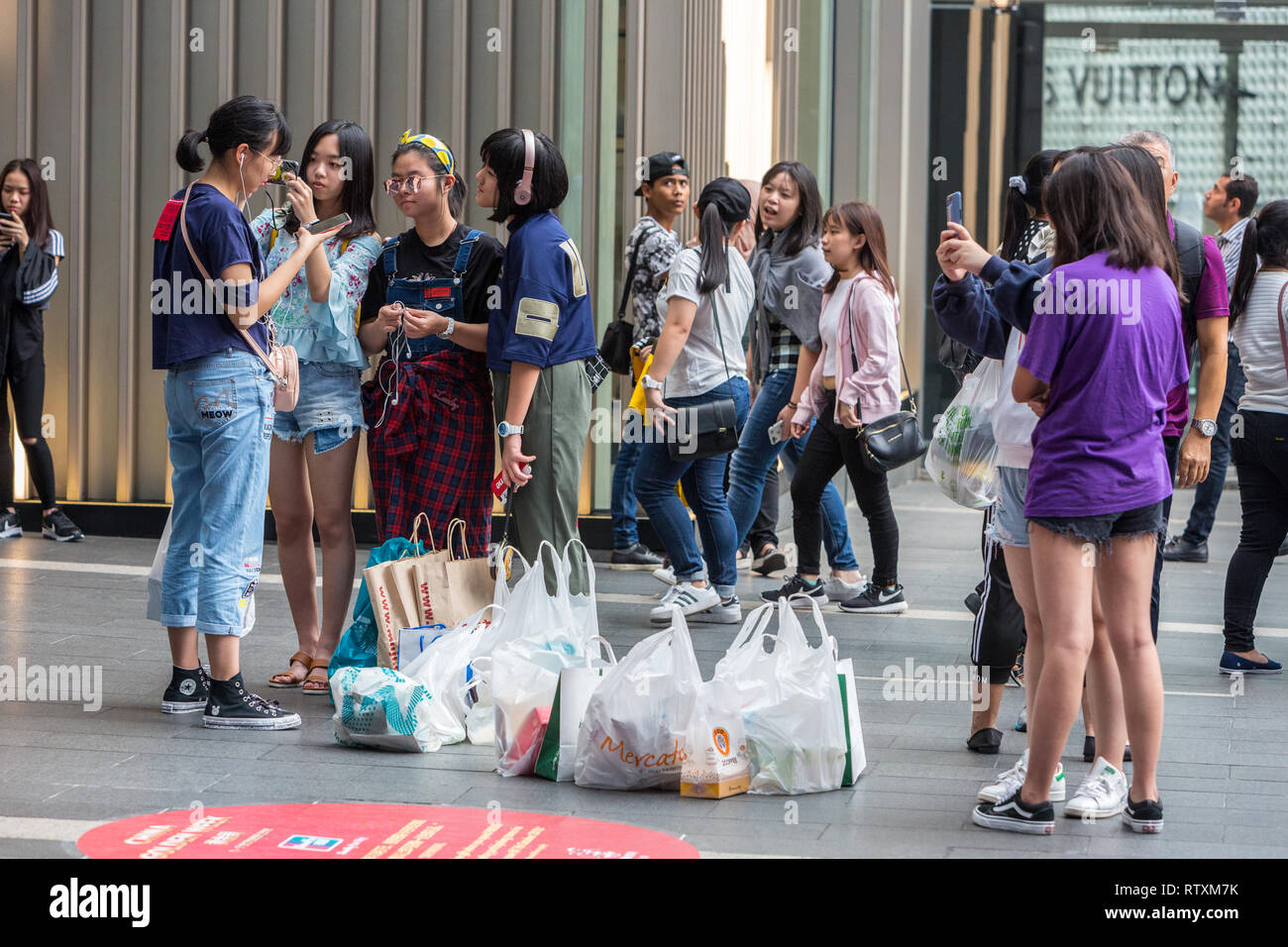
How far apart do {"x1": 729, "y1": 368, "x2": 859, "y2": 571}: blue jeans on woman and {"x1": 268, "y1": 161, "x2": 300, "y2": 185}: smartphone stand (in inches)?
114

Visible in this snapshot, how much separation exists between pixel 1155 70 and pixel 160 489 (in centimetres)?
1050

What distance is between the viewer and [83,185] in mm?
9586

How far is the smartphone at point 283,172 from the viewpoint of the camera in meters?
5.14

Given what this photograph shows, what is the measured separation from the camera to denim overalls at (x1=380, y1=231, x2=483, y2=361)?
5.39m

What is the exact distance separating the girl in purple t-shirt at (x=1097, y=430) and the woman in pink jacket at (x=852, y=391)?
3.01m

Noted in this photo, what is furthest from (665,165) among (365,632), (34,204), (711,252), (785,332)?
(34,204)

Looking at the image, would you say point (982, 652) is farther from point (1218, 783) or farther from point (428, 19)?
point (428, 19)

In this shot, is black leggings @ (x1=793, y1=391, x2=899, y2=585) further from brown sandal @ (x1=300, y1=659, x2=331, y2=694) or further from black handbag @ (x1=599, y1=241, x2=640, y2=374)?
brown sandal @ (x1=300, y1=659, x2=331, y2=694)

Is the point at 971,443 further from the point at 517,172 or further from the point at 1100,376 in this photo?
the point at 517,172

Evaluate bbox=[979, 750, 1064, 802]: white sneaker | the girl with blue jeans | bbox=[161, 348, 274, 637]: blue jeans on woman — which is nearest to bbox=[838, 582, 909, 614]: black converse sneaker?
the girl with blue jeans

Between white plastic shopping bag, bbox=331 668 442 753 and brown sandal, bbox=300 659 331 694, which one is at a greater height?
white plastic shopping bag, bbox=331 668 442 753

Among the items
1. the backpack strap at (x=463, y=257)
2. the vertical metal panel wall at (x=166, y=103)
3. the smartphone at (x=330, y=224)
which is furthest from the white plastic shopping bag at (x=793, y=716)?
the vertical metal panel wall at (x=166, y=103)

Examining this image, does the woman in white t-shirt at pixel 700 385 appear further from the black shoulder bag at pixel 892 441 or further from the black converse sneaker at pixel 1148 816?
the black converse sneaker at pixel 1148 816

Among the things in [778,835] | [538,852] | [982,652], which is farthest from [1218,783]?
[538,852]
